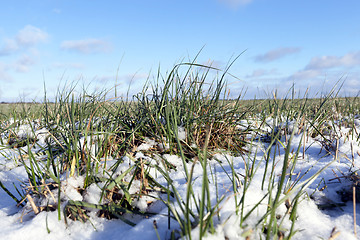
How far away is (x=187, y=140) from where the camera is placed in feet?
6.38

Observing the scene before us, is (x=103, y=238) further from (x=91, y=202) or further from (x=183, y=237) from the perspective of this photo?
(x=183, y=237)

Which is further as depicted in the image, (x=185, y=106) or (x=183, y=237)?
Answer: (x=185, y=106)

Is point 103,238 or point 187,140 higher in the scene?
point 187,140

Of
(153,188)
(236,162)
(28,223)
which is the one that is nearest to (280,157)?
(236,162)

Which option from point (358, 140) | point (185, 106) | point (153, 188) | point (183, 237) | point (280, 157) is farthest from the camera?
point (358, 140)

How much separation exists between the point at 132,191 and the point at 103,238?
266 millimetres

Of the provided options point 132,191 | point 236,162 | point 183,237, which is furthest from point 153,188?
point 236,162

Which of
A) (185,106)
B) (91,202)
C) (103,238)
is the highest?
(185,106)

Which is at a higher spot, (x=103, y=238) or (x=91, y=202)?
(x=91, y=202)

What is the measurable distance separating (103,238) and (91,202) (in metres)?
0.20

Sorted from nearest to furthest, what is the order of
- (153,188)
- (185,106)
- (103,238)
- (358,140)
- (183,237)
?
(183,237), (103,238), (153,188), (185,106), (358,140)

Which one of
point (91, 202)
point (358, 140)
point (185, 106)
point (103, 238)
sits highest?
point (185, 106)

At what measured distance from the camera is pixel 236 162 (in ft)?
6.39

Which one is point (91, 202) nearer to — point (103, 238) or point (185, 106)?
point (103, 238)
